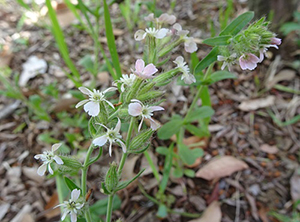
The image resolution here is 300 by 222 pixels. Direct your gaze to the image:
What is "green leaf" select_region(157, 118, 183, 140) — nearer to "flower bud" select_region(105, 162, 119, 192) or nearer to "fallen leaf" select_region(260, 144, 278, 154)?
"flower bud" select_region(105, 162, 119, 192)

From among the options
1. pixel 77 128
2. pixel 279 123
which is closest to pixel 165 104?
pixel 77 128

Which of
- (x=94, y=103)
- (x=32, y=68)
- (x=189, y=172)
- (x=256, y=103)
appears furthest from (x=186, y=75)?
(x=32, y=68)

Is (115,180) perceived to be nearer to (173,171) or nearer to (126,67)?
(173,171)

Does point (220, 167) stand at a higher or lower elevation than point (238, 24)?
lower

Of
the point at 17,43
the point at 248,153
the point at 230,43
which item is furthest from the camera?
the point at 17,43

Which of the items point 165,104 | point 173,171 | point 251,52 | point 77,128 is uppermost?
point 251,52

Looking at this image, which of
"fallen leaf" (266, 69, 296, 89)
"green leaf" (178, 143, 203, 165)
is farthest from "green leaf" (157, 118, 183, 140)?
"fallen leaf" (266, 69, 296, 89)

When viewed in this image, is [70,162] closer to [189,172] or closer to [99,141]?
[99,141]
